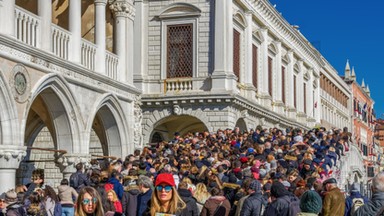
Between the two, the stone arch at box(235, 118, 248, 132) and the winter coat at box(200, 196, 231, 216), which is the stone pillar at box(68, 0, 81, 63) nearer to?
the winter coat at box(200, 196, 231, 216)

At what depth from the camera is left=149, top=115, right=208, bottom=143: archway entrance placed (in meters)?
34.3

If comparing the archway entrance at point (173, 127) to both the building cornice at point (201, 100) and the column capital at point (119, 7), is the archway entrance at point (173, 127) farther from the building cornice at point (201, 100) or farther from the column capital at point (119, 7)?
the column capital at point (119, 7)

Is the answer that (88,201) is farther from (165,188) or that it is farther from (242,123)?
(242,123)

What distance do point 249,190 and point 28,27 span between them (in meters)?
10.5

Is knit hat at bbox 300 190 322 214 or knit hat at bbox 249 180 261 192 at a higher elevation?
knit hat at bbox 249 180 261 192

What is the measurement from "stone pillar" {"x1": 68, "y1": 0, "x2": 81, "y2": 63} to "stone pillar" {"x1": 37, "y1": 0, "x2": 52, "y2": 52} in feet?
4.85

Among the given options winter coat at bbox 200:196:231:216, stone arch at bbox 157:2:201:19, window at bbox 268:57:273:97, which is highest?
stone arch at bbox 157:2:201:19

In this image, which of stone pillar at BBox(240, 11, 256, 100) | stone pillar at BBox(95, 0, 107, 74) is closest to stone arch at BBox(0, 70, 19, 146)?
stone pillar at BBox(95, 0, 107, 74)

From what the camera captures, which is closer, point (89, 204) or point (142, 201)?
point (89, 204)

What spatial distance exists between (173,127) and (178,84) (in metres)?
3.70

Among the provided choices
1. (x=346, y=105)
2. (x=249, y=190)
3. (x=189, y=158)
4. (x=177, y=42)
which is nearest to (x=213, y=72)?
(x=177, y=42)

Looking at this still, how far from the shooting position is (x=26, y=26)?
63.3 ft

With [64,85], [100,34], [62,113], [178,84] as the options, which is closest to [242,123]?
[178,84]

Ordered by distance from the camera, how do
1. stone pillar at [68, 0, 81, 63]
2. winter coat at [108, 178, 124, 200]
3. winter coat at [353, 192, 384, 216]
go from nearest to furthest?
winter coat at [353, 192, 384, 216], winter coat at [108, 178, 124, 200], stone pillar at [68, 0, 81, 63]
